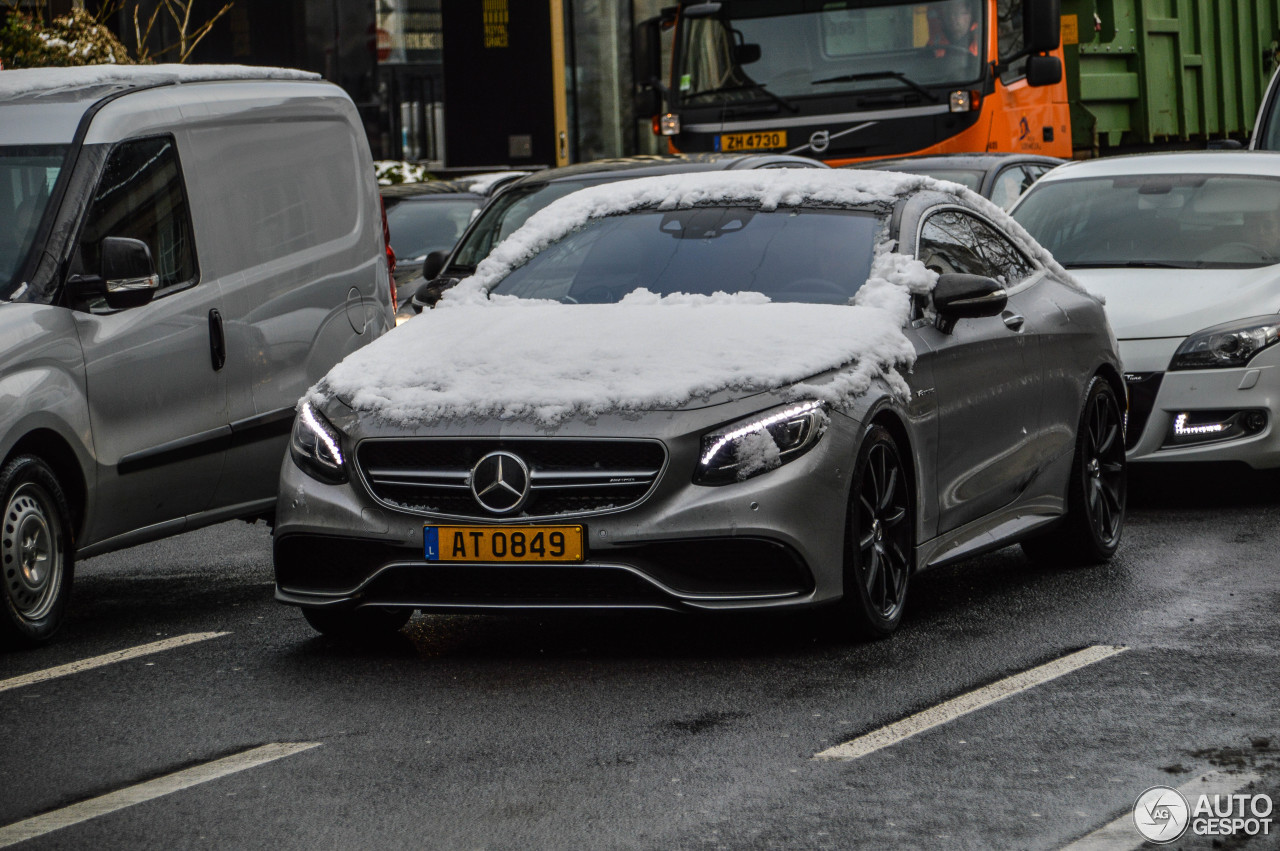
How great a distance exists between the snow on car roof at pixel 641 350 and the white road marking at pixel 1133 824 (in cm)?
180

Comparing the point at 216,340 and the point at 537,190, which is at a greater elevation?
the point at 537,190

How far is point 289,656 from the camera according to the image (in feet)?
22.4

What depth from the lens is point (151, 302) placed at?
7754 millimetres

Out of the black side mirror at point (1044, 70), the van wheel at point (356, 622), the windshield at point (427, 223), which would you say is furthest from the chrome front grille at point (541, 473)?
the black side mirror at point (1044, 70)

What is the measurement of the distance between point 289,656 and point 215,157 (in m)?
2.46

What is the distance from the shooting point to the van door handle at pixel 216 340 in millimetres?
8062

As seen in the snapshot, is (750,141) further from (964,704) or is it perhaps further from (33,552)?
(964,704)

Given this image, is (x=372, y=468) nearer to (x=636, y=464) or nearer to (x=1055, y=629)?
(x=636, y=464)

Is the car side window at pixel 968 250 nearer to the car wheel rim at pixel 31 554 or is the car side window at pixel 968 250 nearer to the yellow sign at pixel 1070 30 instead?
the car wheel rim at pixel 31 554

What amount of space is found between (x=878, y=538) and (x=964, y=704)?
3.14 feet

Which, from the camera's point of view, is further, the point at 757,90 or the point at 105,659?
the point at 757,90

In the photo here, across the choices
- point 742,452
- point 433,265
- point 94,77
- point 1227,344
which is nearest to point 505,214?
point 433,265

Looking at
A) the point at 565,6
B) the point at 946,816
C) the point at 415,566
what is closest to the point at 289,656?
the point at 415,566

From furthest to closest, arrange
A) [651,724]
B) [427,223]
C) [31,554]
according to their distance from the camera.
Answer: [427,223] < [31,554] < [651,724]
